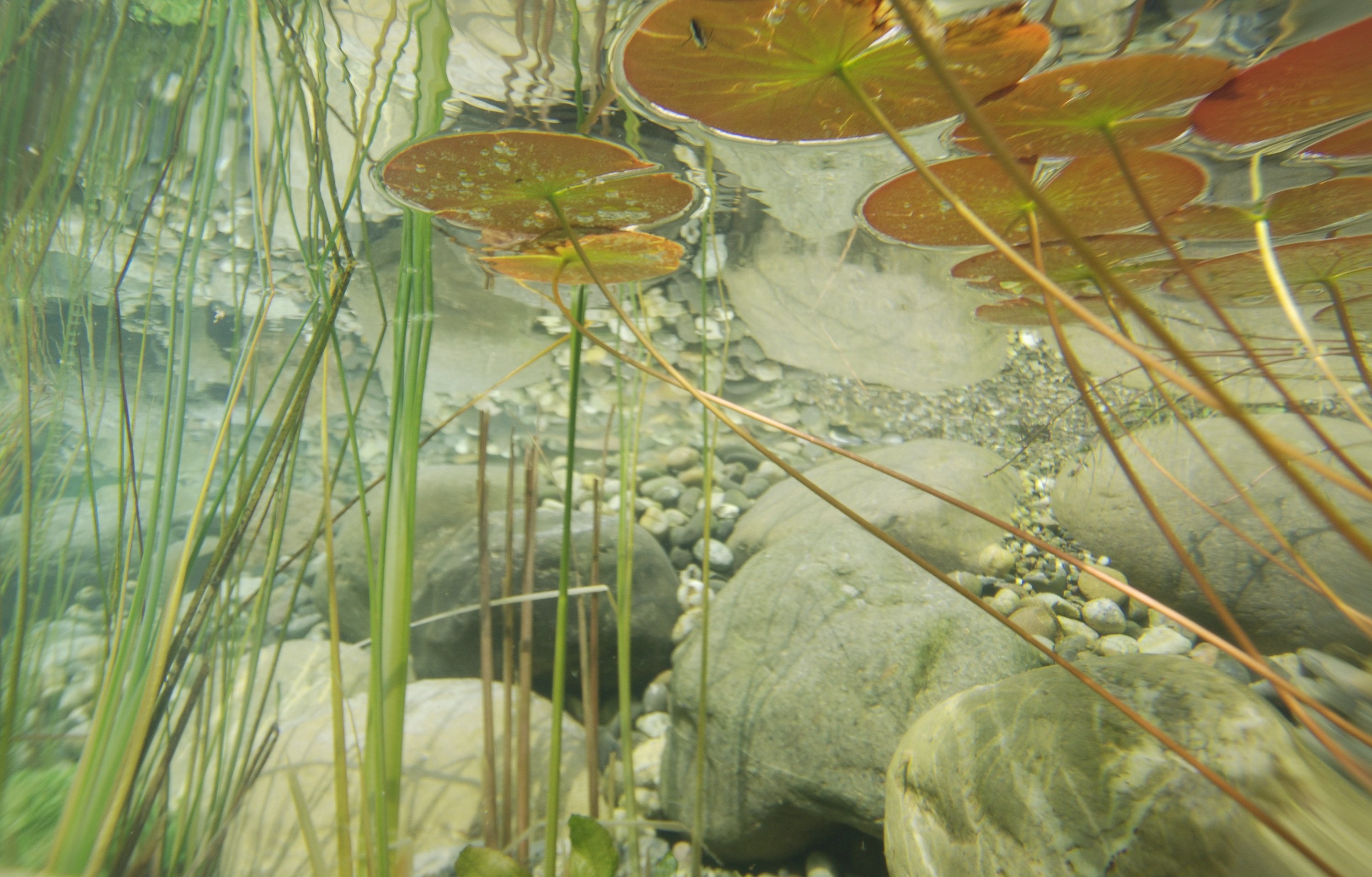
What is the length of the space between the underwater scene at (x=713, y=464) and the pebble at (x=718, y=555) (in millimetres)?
30

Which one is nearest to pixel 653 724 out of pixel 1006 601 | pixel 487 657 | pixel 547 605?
pixel 547 605

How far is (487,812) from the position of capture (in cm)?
150

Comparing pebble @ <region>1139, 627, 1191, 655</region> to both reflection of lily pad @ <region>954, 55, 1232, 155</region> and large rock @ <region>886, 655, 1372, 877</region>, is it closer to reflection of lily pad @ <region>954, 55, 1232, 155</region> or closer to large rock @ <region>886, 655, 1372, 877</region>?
large rock @ <region>886, 655, 1372, 877</region>

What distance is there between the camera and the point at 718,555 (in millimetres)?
3582

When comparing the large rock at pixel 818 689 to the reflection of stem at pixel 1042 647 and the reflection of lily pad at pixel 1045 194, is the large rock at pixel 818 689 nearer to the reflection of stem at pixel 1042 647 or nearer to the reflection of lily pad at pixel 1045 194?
the reflection of stem at pixel 1042 647

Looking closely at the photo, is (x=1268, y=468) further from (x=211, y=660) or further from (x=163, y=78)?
(x=163, y=78)

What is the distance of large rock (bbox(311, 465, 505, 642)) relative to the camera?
3707 millimetres

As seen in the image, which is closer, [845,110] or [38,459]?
[845,110]

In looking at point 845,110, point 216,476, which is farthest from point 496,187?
point 216,476

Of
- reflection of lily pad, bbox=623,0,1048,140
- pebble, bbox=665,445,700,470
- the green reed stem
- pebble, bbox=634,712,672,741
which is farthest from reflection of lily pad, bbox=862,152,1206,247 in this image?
pebble, bbox=665,445,700,470

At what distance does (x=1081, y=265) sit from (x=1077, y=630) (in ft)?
3.66

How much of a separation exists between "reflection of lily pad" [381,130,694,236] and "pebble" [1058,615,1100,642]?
66.9 inches

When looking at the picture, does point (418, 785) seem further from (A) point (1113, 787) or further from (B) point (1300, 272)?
(B) point (1300, 272)

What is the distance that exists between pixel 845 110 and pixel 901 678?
159 centimetres
